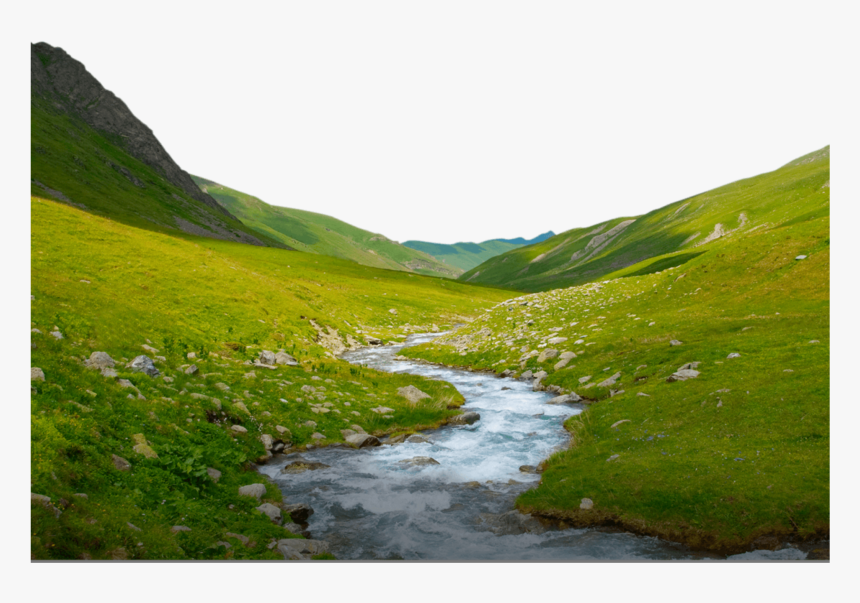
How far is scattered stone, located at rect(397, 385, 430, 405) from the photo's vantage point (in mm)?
22516

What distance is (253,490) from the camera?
1254 centimetres

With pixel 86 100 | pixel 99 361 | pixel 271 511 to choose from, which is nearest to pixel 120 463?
pixel 271 511

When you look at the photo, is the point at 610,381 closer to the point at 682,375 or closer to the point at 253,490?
the point at 682,375

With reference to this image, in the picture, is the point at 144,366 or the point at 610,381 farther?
the point at 610,381

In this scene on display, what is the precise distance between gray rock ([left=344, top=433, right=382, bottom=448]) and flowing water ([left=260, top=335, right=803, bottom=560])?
0.39m

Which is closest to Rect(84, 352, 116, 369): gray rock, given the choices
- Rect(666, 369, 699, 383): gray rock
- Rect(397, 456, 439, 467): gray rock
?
Rect(397, 456, 439, 467): gray rock

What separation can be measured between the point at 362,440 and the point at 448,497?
5.22 m

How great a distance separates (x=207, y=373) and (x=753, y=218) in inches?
6385

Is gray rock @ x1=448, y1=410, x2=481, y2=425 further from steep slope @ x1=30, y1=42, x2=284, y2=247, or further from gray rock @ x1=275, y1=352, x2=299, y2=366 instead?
steep slope @ x1=30, y1=42, x2=284, y2=247

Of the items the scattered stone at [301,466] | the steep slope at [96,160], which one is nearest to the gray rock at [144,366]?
the scattered stone at [301,466]
